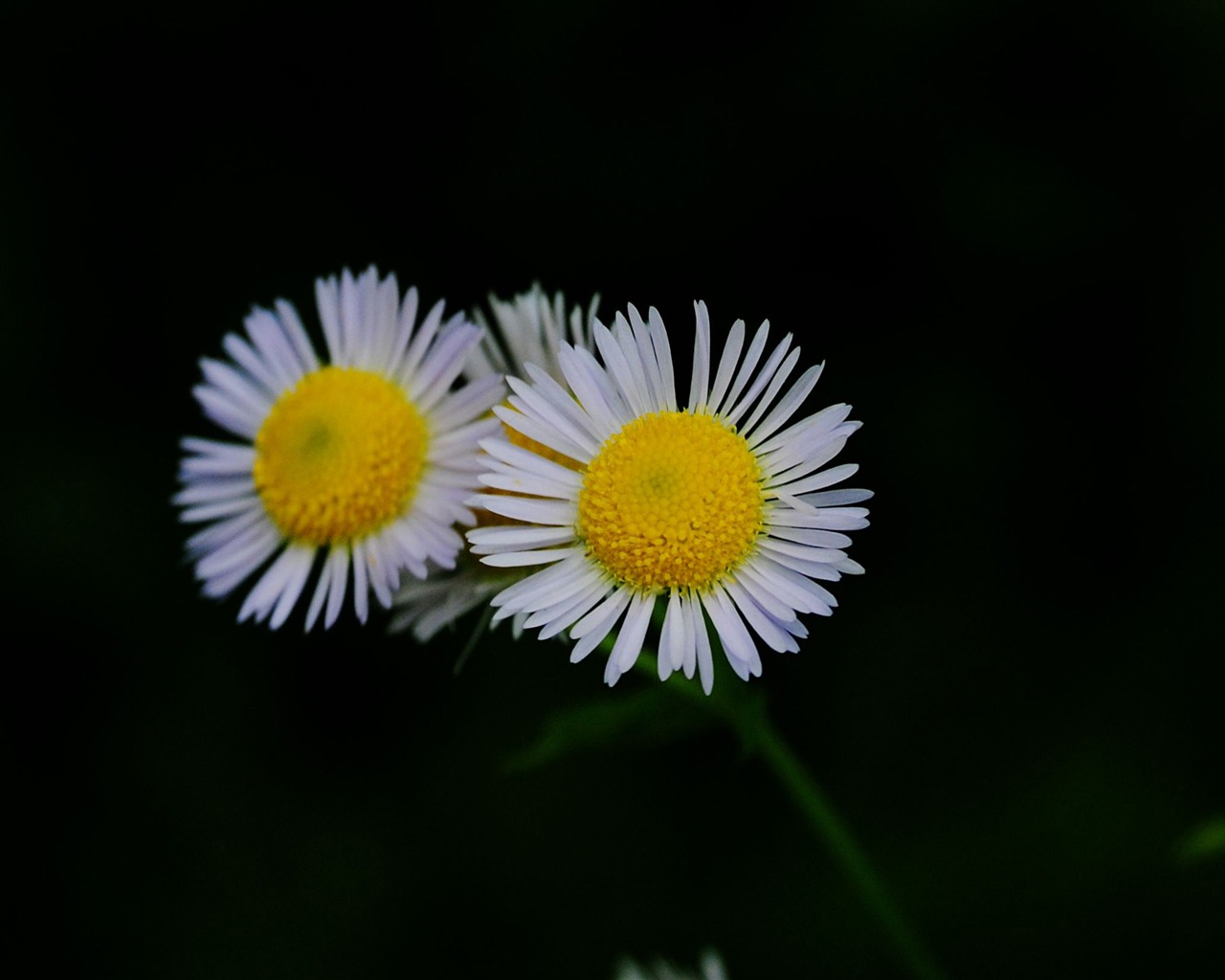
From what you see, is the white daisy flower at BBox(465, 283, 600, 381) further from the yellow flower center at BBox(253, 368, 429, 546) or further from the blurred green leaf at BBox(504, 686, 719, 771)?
the blurred green leaf at BBox(504, 686, 719, 771)

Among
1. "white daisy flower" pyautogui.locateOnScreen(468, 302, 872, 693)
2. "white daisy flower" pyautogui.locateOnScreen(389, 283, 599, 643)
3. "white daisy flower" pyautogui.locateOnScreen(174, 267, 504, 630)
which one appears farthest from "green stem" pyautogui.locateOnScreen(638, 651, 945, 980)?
"white daisy flower" pyautogui.locateOnScreen(174, 267, 504, 630)

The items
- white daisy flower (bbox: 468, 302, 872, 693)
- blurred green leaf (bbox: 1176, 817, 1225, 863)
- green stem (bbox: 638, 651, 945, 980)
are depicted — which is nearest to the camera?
white daisy flower (bbox: 468, 302, 872, 693)

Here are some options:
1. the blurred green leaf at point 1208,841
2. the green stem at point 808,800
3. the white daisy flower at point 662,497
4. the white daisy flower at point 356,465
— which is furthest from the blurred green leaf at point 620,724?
the blurred green leaf at point 1208,841

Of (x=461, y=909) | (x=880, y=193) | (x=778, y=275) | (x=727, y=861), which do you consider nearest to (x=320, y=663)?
(x=461, y=909)

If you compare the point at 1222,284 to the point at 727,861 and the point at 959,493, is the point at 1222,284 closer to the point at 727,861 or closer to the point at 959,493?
the point at 959,493

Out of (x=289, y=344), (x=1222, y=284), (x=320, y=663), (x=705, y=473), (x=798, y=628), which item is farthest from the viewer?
(x=320, y=663)

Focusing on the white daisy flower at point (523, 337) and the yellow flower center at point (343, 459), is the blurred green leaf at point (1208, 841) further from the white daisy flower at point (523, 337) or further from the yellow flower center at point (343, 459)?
the yellow flower center at point (343, 459)
